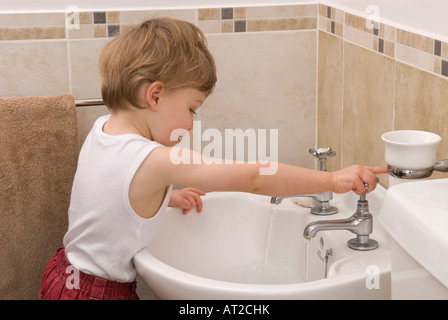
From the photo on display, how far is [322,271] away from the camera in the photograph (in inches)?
54.6

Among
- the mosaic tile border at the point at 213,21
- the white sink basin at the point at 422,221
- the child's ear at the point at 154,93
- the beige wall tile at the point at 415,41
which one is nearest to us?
the white sink basin at the point at 422,221

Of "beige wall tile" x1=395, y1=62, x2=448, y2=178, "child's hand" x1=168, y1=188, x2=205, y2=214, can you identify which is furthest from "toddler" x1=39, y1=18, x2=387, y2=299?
"beige wall tile" x1=395, y1=62, x2=448, y2=178

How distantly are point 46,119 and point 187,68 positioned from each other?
1.58ft

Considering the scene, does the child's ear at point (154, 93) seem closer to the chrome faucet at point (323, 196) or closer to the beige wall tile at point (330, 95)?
the chrome faucet at point (323, 196)

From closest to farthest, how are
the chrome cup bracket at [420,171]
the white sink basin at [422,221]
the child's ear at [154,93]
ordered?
the white sink basin at [422,221] → the chrome cup bracket at [420,171] → the child's ear at [154,93]

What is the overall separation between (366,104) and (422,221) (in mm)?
690

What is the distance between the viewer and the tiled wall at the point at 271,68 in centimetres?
149

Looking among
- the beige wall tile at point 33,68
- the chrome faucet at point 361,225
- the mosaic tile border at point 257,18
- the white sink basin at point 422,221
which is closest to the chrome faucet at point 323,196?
the chrome faucet at point 361,225

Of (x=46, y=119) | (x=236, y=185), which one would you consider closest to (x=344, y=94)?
(x=236, y=185)

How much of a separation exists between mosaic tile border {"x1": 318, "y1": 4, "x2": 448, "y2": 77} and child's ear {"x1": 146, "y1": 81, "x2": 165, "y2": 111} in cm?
45

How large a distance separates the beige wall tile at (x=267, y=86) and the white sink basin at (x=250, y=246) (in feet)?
0.89
